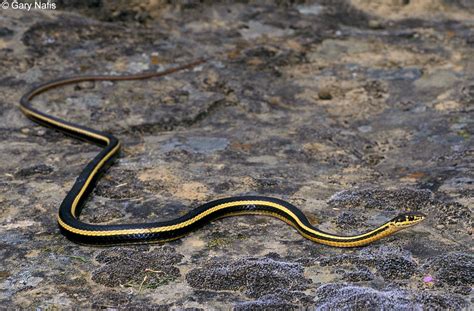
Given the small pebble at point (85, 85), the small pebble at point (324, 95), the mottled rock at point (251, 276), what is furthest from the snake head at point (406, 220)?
the small pebble at point (85, 85)

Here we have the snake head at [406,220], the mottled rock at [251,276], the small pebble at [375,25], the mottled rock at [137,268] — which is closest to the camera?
the mottled rock at [251,276]

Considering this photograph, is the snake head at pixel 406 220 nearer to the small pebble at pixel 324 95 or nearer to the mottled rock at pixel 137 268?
the mottled rock at pixel 137 268

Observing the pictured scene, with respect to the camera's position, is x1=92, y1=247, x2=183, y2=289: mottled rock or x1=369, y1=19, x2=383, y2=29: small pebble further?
x1=369, y1=19, x2=383, y2=29: small pebble

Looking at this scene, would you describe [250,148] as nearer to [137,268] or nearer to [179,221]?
[179,221]

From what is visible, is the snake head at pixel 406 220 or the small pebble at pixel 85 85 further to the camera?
the small pebble at pixel 85 85

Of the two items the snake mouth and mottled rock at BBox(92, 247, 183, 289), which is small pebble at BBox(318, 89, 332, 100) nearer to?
the snake mouth

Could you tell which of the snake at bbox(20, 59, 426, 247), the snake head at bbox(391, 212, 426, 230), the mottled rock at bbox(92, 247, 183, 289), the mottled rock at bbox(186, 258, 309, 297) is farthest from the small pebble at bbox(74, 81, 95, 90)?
the snake head at bbox(391, 212, 426, 230)
